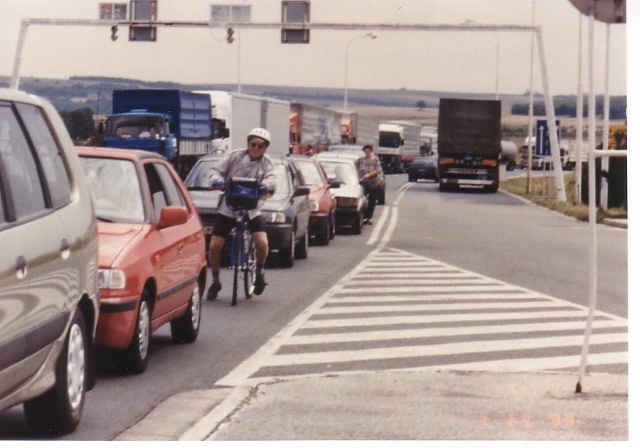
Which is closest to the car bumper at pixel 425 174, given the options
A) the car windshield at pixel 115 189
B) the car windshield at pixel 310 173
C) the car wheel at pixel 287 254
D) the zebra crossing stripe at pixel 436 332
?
the car windshield at pixel 310 173

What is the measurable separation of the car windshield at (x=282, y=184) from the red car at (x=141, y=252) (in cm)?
867

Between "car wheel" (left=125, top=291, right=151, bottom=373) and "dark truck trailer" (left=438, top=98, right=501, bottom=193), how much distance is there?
49.3m

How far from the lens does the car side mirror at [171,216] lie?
10.4 m

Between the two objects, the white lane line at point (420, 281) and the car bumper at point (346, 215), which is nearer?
the white lane line at point (420, 281)

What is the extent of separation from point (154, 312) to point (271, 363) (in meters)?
0.95

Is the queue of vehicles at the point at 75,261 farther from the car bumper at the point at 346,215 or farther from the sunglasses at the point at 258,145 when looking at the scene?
the car bumper at the point at 346,215

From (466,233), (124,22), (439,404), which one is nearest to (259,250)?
(439,404)

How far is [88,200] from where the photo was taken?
26.5 feet

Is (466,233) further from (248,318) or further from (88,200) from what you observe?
(88,200)

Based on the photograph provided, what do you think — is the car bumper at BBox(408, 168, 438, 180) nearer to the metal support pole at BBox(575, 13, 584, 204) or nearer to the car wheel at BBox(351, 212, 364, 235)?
the metal support pole at BBox(575, 13, 584, 204)

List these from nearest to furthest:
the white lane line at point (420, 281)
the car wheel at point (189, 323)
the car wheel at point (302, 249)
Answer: the car wheel at point (189, 323), the white lane line at point (420, 281), the car wheel at point (302, 249)

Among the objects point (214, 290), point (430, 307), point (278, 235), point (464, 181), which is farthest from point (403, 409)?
point (464, 181)

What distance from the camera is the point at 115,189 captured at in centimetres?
1084

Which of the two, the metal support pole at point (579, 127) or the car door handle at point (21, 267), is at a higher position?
the metal support pole at point (579, 127)
